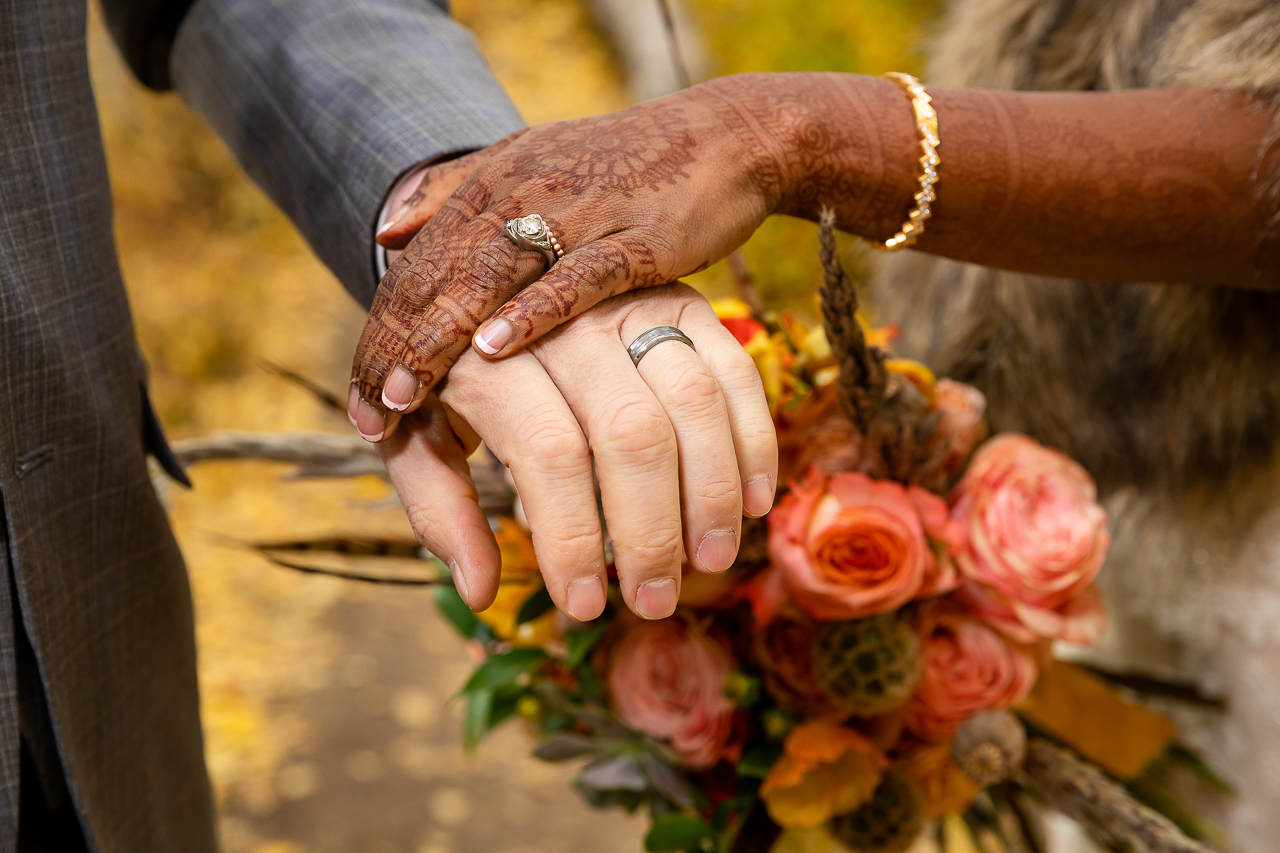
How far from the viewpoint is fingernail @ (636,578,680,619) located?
1.31 feet

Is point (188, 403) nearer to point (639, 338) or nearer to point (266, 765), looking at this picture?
point (266, 765)

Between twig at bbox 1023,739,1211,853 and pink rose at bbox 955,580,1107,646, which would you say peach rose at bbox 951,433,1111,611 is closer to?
pink rose at bbox 955,580,1107,646

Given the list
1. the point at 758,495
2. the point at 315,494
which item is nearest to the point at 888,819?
the point at 758,495

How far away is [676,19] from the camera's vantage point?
2002 mm

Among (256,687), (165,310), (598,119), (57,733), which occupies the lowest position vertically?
(256,687)

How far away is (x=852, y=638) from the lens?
1.84 ft

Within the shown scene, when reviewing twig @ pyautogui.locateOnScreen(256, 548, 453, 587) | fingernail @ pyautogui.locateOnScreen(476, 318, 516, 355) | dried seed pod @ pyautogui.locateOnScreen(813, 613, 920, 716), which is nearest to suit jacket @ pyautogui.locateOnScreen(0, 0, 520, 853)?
twig @ pyautogui.locateOnScreen(256, 548, 453, 587)

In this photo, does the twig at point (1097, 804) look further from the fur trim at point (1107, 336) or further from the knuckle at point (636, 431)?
the knuckle at point (636, 431)

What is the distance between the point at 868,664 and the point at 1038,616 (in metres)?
0.13

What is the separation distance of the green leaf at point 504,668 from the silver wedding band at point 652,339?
1.05ft

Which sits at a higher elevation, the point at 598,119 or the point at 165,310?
the point at 598,119

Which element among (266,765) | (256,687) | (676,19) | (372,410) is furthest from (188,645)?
(676,19)

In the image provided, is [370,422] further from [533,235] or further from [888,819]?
[888,819]

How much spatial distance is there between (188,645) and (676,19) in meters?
1.81
